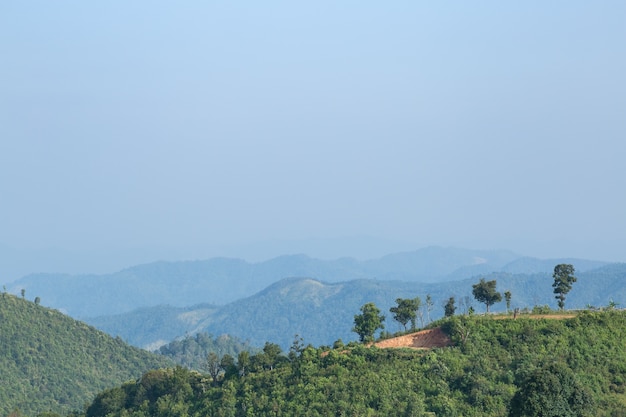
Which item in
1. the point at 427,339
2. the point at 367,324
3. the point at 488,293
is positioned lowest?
the point at 427,339

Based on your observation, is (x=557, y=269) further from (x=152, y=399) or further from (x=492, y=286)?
(x=152, y=399)

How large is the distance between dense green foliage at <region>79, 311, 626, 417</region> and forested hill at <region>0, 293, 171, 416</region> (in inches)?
3053

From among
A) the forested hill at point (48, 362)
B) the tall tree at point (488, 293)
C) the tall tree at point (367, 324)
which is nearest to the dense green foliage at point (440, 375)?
the tall tree at point (367, 324)

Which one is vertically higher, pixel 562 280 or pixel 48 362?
pixel 562 280

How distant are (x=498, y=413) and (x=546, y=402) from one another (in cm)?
1571

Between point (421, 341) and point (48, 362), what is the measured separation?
375 feet

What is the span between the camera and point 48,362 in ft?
573

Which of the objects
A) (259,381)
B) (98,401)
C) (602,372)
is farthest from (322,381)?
(98,401)

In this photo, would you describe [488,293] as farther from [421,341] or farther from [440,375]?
[440,375]

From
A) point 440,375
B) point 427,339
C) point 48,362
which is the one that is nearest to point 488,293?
point 427,339

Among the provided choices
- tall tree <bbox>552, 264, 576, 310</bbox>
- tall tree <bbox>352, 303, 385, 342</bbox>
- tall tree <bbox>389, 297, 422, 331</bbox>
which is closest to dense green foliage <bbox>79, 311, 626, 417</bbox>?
tall tree <bbox>352, 303, 385, 342</bbox>

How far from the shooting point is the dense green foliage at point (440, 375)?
7331 centimetres

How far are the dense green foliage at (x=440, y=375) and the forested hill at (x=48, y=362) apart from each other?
77557mm

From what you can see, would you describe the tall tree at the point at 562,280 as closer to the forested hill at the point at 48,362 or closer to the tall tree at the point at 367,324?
the tall tree at the point at 367,324
